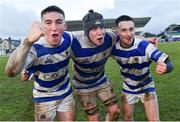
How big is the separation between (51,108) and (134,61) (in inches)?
68.7

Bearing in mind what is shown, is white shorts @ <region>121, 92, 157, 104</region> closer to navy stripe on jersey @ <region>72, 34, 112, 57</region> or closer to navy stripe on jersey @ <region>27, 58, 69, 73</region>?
navy stripe on jersey @ <region>72, 34, 112, 57</region>

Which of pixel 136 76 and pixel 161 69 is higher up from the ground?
pixel 161 69

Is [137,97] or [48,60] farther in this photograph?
[137,97]

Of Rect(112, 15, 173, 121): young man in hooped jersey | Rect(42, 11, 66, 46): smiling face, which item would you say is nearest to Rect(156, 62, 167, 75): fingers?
Rect(112, 15, 173, 121): young man in hooped jersey

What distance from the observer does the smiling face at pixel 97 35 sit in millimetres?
7871

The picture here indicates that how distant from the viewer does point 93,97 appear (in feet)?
28.7

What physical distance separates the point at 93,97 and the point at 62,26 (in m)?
2.01

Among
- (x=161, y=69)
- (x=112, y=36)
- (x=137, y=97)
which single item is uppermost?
(x=112, y=36)

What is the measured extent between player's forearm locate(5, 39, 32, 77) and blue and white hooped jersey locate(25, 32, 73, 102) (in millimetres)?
416

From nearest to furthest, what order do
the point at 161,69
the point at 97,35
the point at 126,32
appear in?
the point at 161,69 < the point at 97,35 < the point at 126,32

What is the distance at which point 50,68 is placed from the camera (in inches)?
293

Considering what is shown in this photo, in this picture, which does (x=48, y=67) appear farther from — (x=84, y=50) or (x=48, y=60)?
(x=84, y=50)

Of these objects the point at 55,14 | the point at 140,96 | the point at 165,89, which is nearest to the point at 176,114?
the point at 140,96

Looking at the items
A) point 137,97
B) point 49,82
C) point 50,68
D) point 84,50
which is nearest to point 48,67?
point 50,68
